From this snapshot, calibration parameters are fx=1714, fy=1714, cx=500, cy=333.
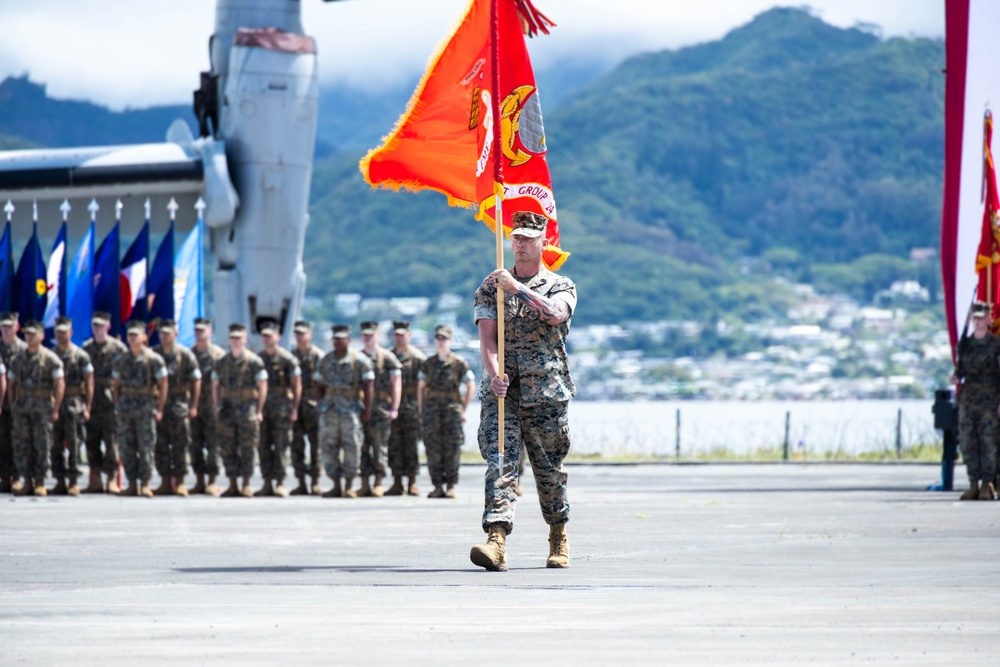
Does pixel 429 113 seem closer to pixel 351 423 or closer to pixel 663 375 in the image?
pixel 351 423

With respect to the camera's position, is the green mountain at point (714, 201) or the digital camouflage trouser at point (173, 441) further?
the green mountain at point (714, 201)

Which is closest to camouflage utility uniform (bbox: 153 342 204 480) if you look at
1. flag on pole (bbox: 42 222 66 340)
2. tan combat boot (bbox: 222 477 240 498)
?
tan combat boot (bbox: 222 477 240 498)

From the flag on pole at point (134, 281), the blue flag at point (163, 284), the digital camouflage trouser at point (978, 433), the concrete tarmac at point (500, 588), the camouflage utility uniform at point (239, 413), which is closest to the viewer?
the concrete tarmac at point (500, 588)

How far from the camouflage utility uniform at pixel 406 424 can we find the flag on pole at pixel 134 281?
6.83m

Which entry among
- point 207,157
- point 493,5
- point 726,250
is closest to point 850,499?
point 493,5

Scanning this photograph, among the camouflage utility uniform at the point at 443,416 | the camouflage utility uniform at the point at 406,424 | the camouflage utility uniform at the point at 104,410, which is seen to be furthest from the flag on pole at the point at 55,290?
the camouflage utility uniform at the point at 443,416

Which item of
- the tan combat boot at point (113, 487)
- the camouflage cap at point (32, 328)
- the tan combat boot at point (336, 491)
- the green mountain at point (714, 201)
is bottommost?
the tan combat boot at point (113, 487)

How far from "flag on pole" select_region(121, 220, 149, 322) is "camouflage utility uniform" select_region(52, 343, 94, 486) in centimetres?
598

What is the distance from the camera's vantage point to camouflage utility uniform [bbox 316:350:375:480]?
19.2 metres

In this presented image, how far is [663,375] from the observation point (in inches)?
6038

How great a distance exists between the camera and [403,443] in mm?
20312

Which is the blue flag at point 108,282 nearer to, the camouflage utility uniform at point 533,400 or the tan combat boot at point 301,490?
the tan combat boot at point 301,490

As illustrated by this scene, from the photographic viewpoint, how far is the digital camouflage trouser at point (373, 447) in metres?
19.7

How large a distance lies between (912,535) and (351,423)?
832 cm
